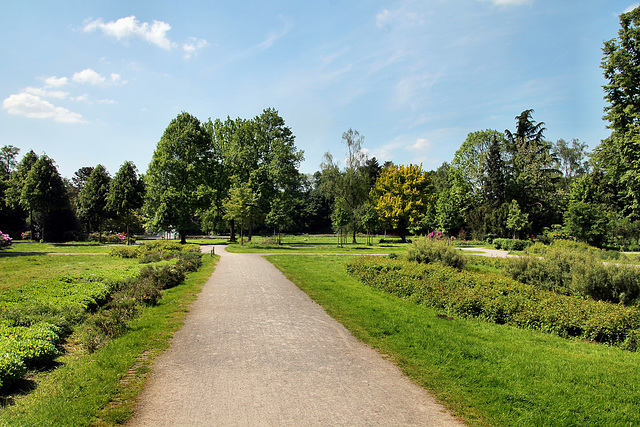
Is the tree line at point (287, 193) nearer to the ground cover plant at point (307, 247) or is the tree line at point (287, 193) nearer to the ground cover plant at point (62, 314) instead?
the ground cover plant at point (307, 247)

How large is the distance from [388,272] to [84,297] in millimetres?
8768

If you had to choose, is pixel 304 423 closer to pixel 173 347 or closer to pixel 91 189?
pixel 173 347

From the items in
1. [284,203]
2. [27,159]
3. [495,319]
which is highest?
[27,159]

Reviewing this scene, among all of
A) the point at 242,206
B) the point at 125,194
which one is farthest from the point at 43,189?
the point at 242,206

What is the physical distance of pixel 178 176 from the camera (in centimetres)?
3841

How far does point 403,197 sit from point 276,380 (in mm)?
44682

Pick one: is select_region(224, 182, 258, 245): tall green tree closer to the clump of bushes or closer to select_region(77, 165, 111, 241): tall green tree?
select_region(77, 165, 111, 241): tall green tree

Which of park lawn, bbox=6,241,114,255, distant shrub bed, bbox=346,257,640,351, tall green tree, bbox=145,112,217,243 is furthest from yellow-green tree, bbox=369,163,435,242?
distant shrub bed, bbox=346,257,640,351

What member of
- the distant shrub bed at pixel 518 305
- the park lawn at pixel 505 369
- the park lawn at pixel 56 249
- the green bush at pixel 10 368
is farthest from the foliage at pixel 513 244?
the green bush at pixel 10 368

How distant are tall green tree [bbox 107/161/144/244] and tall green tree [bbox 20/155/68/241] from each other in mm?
5723

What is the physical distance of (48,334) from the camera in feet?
18.1

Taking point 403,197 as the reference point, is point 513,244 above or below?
below

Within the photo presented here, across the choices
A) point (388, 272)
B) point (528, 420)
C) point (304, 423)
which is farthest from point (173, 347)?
point (388, 272)

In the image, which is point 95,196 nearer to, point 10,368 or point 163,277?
point 163,277
